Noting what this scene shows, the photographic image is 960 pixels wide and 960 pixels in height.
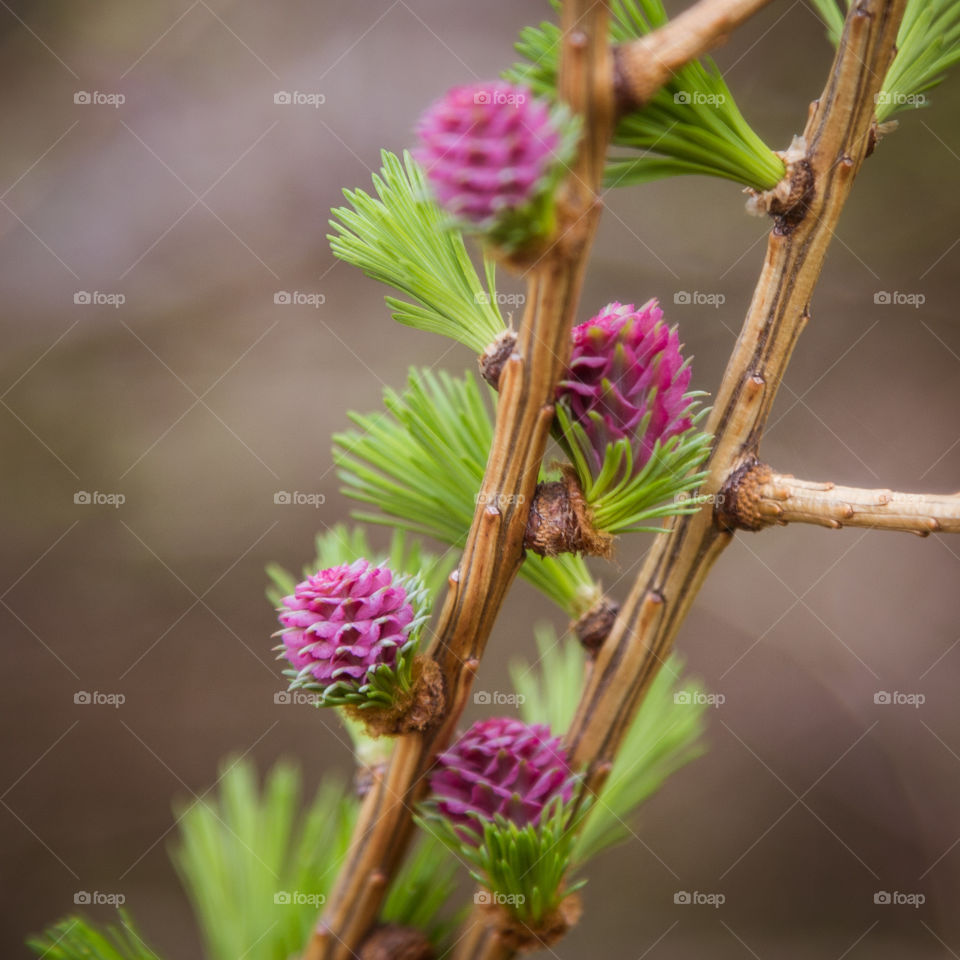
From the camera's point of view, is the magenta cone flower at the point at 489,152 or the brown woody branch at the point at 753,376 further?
the brown woody branch at the point at 753,376

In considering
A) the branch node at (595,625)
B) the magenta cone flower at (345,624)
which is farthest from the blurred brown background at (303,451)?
the magenta cone flower at (345,624)

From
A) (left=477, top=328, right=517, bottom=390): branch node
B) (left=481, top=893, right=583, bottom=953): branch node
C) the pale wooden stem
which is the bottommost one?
(left=481, top=893, right=583, bottom=953): branch node

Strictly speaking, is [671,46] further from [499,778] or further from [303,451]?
[303,451]

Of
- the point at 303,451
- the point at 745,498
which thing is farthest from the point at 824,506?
the point at 303,451

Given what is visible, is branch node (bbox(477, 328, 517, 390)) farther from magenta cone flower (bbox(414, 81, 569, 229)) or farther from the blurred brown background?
the blurred brown background

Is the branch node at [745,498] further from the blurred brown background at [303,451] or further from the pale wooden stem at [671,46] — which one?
the blurred brown background at [303,451]

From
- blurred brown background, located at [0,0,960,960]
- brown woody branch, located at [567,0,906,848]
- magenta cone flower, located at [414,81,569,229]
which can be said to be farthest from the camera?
blurred brown background, located at [0,0,960,960]

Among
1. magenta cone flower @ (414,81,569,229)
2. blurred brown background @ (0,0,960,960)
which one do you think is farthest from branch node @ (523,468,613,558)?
blurred brown background @ (0,0,960,960)
